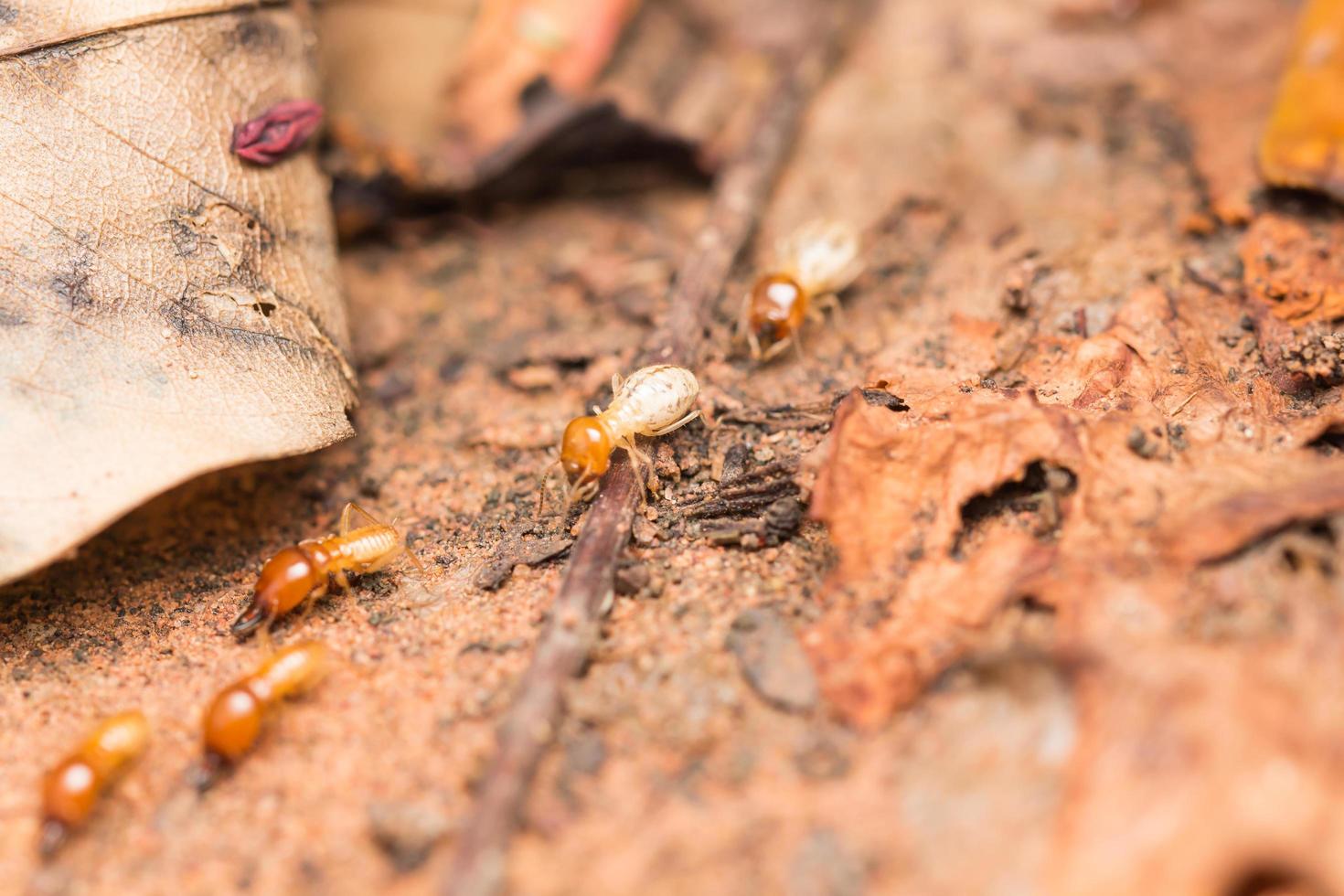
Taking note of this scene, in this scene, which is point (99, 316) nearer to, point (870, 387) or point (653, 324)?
point (653, 324)

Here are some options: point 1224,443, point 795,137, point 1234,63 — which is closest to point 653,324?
point 795,137

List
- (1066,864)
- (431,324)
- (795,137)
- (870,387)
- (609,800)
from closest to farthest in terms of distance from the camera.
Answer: (1066,864), (609,800), (870,387), (431,324), (795,137)

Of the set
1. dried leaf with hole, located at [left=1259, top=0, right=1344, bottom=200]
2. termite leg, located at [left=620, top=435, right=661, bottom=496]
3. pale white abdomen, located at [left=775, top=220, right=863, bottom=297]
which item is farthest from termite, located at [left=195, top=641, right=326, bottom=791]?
dried leaf with hole, located at [left=1259, top=0, right=1344, bottom=200]

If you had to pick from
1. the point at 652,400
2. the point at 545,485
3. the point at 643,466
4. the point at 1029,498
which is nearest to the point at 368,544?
the point at 545,485

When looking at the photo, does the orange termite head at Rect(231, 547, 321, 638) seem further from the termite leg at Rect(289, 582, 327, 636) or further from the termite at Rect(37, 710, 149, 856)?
the termite at Rect(37, 710, 149, 856)

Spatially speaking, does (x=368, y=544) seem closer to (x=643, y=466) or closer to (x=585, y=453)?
(x=585, y=453)
